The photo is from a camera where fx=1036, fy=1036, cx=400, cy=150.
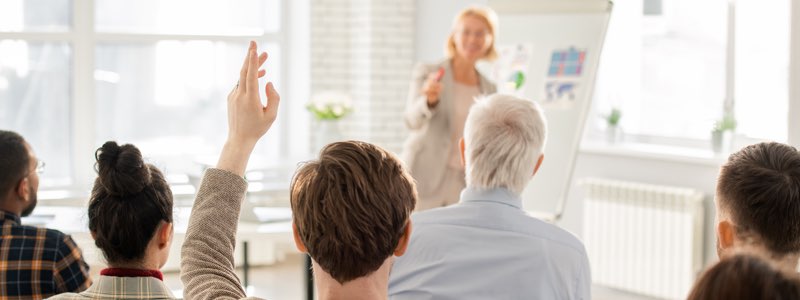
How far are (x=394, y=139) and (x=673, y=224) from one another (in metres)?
2.43

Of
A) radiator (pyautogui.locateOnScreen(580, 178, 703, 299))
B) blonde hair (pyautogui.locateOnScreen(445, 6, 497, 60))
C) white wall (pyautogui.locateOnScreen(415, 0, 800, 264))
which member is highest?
blonde hair (pyautogui.locateOnScreen(445, 6, 497, 60))

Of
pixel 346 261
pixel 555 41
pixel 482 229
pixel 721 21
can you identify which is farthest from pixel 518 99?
pixel 721 21

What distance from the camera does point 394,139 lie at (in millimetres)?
7520

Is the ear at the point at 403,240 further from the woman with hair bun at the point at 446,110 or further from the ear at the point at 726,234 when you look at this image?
the woman with hair bun at the point at 446,110

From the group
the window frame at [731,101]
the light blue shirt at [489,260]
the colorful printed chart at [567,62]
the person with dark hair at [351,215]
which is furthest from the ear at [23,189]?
the colorful printed chart at [567,62]

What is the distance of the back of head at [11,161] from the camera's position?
9.33 ft


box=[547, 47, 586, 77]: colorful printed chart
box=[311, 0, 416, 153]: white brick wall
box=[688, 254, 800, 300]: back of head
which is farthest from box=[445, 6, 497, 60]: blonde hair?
box=[688, 254, 800, 300]: back of head

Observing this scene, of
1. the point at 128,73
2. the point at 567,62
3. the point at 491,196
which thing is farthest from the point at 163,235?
the point at 128,73

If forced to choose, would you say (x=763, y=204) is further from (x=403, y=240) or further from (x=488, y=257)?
(x=403, y=240)

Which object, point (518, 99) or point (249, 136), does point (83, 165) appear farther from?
point (249, 136)

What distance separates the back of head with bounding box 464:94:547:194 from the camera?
2.65 meters

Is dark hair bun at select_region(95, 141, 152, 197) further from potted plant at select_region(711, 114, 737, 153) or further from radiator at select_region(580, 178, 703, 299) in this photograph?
potted plant at select_region(711, 114, 737, 153)

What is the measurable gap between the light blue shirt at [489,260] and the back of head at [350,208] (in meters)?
1.01

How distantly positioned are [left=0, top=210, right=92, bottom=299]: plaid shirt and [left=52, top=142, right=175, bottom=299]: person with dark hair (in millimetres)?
743
